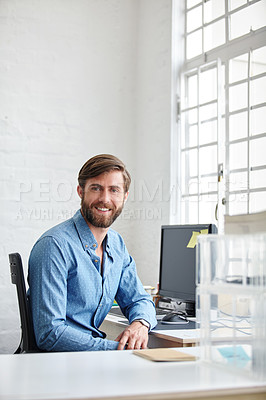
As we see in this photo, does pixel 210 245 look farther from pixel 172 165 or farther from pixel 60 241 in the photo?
pixel 172 165

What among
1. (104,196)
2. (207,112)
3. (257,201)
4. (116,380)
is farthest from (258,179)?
(116,380)

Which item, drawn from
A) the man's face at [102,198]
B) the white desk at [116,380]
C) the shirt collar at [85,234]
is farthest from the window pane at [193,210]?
the white desk at [116,380]

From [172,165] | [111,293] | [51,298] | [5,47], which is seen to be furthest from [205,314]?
[5,47]

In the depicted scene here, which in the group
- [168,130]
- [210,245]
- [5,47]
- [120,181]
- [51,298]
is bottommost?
[51,298]

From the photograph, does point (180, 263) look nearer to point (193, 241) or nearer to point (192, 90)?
point (193, 241)

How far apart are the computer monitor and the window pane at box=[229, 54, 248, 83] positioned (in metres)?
1.20

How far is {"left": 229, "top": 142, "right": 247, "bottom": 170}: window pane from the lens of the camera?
12.2ft

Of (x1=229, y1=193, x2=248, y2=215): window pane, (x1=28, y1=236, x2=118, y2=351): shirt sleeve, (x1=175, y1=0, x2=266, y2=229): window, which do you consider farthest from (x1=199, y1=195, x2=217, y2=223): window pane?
(x1=28, y1=236, x2=118, y2=351): shirt sleeve

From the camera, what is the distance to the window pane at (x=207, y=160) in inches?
160

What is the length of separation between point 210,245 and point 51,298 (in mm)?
839

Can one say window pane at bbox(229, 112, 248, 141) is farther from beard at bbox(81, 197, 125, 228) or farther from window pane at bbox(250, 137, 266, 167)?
beard at bbox(81, 197, 125, 228)

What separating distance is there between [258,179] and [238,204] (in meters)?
0.24

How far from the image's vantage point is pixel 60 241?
2.35 m

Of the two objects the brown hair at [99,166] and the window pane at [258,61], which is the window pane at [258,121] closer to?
the window pane at [258,61]
